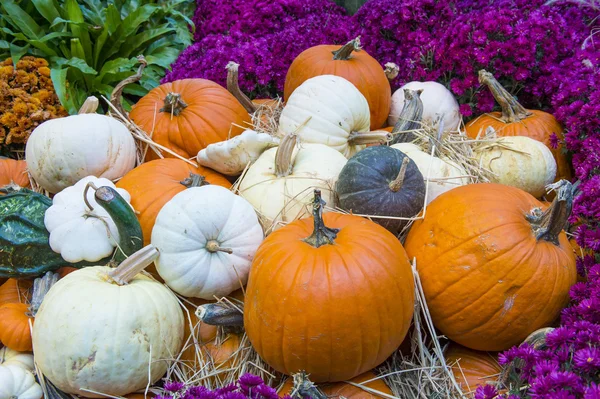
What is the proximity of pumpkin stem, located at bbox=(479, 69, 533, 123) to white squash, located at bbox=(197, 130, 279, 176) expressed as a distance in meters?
1.42

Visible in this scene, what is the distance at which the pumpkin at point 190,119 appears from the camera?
316 cm

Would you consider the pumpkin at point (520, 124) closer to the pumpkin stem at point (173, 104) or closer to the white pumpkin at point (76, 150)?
the pumpkin stem at point (173, 104)

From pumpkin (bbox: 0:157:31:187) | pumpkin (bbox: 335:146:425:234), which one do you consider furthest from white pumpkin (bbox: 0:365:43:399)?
pumpkin (bbox: 335:146:425:234)

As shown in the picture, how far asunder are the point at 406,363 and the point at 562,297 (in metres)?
0.69

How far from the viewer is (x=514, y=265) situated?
6.72 feet

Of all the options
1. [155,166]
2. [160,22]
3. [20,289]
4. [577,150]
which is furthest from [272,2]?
[20,289]

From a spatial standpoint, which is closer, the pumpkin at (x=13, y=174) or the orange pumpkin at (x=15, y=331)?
the orange pumpkin at (x=15, y=331)

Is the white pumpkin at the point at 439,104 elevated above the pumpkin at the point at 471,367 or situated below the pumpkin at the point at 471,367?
above

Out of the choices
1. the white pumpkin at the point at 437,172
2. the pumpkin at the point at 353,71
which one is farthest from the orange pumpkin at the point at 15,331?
the pumpkin at the point at 353,71

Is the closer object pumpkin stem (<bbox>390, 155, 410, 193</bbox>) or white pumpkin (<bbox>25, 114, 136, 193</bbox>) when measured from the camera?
pumpkin stem (<bbox>390, 155, 410, 193</bbox>)

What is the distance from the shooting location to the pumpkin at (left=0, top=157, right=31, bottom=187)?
323cm

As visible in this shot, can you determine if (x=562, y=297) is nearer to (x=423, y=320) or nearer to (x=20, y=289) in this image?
(x=423, y=320)

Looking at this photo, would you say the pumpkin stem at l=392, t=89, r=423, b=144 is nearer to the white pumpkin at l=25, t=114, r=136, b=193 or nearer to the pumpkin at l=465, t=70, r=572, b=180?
the pumpkin at l=465, t=70, r=572, b=180

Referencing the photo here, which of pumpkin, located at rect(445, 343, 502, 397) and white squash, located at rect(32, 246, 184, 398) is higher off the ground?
white squash, located at rect(32, 246, 184, 398)
